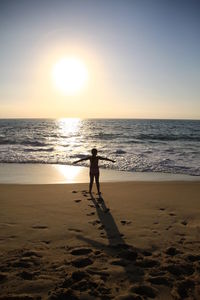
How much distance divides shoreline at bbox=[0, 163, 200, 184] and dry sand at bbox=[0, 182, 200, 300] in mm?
2838

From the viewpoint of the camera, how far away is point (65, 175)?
489 inches

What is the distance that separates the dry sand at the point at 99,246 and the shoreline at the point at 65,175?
284cm

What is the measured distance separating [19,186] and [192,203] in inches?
229

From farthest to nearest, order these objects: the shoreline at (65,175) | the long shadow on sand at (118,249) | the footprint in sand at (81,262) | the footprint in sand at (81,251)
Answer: the shoreline at (65,175) < the footprint in sand at (81,251) < the footprint in sand at (81,262) < the long shadow on sand at (118,249)

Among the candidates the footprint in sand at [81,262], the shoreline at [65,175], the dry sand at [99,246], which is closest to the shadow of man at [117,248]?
the dry sand at [99,246]

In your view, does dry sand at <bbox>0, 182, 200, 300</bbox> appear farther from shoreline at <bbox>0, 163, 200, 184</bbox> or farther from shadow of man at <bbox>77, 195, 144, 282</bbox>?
shoreline at <bbox>0, 163, 200, 184</bbox>

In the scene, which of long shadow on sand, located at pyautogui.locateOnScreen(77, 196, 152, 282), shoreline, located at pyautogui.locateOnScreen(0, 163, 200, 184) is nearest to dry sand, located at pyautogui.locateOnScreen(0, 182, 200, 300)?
long shadow on sand, located at pyautogui.locateOnScreen(77, 196, 152, 282)

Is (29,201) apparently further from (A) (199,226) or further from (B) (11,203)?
(A) (199,226)

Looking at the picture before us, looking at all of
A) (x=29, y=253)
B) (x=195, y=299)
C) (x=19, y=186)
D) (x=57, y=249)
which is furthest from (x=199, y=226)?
(x=19, y=186)

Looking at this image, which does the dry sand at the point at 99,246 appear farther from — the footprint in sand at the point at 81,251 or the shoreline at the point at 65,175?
the shoreline at the point at 65,175

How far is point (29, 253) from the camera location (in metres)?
4.41

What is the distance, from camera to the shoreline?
36.9ft

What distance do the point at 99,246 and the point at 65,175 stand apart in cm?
783

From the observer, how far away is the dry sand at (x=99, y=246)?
3.50 metres
